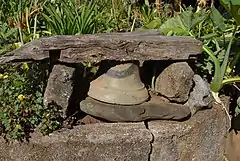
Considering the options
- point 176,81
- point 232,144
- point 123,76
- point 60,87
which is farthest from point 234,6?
point 60,87

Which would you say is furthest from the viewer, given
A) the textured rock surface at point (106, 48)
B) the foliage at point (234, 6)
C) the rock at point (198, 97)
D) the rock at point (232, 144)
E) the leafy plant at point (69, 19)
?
the leafy plant at point (69, 19)

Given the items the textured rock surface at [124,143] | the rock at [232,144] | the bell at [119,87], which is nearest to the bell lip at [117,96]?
the bell at [119,87]

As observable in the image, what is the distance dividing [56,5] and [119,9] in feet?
2.00

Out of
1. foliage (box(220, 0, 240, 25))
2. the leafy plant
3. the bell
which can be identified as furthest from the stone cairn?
the leafy plant

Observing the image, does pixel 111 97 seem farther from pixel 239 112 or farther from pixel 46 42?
pixel 239 112

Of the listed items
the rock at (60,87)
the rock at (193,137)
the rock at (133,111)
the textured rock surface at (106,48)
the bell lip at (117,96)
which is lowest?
the rock at (193,137)

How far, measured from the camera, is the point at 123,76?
3035 mm

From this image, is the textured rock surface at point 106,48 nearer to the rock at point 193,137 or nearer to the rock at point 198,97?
the rock at point 198,97

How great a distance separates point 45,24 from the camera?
3891 mm

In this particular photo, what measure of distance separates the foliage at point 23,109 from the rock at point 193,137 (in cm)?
56

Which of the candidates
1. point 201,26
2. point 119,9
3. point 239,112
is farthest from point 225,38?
point 119,9

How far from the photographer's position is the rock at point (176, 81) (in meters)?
3.02

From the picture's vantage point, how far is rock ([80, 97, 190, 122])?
2996 millimetres

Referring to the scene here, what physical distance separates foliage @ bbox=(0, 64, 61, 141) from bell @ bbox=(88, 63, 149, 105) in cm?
28
